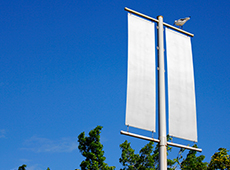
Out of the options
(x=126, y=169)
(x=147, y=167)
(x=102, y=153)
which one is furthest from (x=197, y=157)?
(x=102, y=153)

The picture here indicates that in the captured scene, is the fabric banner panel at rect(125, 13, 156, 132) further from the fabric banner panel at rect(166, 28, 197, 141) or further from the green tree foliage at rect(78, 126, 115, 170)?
the green tree foliage at rect(78, 126, 115, 170)

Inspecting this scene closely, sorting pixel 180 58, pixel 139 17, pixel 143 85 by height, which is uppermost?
pixel 139 17

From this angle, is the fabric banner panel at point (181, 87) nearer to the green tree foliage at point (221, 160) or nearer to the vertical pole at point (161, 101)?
the vertical pole at point (161, 101)

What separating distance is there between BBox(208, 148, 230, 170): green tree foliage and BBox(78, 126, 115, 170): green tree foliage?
7517 millimetres

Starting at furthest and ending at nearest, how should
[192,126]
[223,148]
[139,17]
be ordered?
1. [223,148]
2. [139,17]
3. [192,126]

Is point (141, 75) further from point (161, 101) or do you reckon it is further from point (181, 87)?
point (181, 87)

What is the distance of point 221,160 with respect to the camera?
21.7 metres

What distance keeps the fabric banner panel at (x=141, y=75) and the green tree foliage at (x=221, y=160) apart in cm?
1540

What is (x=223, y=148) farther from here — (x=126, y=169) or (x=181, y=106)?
(x=181, y=106)

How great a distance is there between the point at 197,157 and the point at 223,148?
9693mm

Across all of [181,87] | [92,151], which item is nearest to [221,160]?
[92,151]

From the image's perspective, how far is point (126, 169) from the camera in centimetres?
3081

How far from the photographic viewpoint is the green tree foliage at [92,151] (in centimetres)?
2259

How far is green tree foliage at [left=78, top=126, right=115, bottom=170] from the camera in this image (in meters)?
22.6
